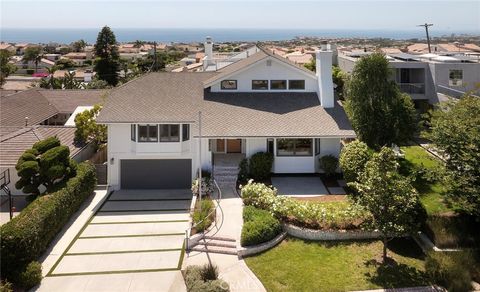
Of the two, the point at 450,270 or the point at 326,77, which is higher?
the point at 326,77

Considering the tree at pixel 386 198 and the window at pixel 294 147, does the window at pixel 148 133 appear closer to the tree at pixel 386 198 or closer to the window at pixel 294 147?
the window at pixel 294 147

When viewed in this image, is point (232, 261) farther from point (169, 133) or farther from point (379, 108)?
point (379, 108)

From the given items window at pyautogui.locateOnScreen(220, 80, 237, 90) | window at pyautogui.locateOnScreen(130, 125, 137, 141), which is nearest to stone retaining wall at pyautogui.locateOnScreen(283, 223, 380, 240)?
window at pyautogui.locateOnScreen(130, 125, 137, 141)

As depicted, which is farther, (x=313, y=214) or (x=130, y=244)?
(x=130, y=244)

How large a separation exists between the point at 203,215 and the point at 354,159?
9.15m

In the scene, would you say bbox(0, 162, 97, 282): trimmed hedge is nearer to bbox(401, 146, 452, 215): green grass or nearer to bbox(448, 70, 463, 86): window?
bbox(401, 146, 452, 215): green grass

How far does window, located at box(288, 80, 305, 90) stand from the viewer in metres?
31.2

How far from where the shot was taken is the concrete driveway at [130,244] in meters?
18.3

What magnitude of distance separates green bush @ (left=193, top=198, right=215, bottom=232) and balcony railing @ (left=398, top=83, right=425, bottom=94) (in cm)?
2477

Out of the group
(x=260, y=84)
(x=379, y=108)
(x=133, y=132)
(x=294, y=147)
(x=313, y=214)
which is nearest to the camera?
(x=313, y=214)

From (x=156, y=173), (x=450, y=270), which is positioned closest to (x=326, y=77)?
(x=156, y=173)

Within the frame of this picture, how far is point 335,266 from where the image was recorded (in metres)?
18.5

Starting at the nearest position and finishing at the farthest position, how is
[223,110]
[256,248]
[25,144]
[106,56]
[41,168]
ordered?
[256,248]
[41,168]
[25,144]
[223,110]
[106,56]

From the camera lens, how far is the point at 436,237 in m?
19.4
